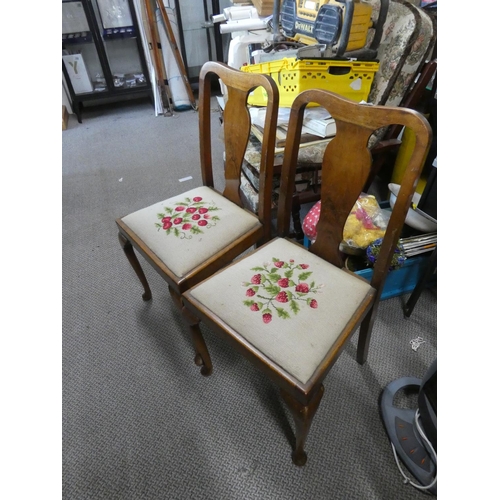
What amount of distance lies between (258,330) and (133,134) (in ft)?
9.13

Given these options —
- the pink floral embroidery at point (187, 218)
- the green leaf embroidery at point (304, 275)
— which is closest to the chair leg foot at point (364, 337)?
the green leaf embroidery at point (304, 275)

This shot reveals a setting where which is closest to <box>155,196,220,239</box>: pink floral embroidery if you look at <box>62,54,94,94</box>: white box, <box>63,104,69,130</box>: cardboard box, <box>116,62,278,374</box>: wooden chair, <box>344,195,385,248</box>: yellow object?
<box>116,62,278,374</box>: wooden chair

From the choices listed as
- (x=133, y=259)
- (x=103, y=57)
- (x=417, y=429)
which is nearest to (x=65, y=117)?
(x=103, y=57)

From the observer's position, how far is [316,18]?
132cm

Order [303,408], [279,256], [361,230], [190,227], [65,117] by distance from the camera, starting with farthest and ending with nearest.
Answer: [65,117], [361,230], [190,227], [279,256], [303,408]

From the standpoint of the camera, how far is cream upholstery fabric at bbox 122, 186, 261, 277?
3.41ft

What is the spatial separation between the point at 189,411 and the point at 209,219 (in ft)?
2.23

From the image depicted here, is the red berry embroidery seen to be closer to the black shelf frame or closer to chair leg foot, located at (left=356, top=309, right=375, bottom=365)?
chair leg foot, located at (left=356, top=309, right=375, bottom=365)

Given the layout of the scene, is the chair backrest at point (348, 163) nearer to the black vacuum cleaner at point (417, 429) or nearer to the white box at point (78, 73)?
the black vacuum cleaner at point (417, 429)

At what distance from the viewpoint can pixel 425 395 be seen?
840 millimetres

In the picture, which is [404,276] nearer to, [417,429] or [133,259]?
[417,429]

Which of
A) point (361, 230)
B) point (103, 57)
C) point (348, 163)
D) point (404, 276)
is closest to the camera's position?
point (348, 163)
